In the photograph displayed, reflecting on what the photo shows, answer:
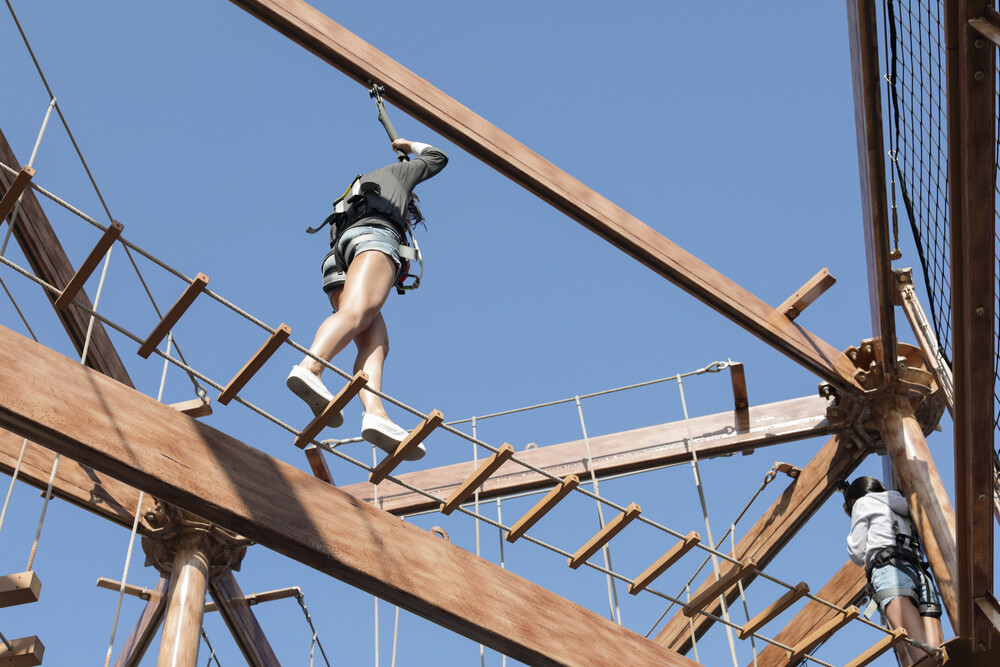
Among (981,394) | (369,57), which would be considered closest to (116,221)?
(369,57)

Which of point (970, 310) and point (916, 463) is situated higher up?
point (916, 463)

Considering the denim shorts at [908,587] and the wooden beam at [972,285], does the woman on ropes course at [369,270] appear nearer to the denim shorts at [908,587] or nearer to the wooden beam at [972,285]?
the wooden beam at [972,285]

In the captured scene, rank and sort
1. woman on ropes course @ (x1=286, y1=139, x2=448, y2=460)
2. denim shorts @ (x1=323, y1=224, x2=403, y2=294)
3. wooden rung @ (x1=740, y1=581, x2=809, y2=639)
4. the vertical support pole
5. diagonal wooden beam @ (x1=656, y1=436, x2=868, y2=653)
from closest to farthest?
woman on ropes course @ (x1=286, y1=139, x2=448, y2=460) < denim shorts @ (x1=323, y1=224, x2=403, y2=294) < wooden rung @ (x1=740, y1=581, x2=809, y2=639) < the vertical support pole < diagonal wooden beam @ (x1=656, y1=436, x2=868, y2=653)

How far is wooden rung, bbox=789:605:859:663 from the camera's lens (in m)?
4.20

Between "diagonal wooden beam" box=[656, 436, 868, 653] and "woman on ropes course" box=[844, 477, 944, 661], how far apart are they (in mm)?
267

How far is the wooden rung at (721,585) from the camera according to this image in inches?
152

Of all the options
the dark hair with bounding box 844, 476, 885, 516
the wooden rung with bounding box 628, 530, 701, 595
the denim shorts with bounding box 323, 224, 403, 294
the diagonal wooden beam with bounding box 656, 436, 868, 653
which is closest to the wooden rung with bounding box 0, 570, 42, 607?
the denim shorts with bounding box 323, 224, 403, 294

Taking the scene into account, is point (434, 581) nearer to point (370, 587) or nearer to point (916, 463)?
point (370, 587)

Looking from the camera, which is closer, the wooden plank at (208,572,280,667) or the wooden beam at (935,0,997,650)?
the wooden beam at (935,0,997,650)

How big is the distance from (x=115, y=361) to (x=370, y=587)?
6.52 ft

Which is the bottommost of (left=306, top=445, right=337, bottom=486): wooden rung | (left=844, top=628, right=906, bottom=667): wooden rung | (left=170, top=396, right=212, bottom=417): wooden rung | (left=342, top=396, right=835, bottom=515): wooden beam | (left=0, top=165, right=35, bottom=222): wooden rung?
(left=844, top=628, right=906, bottom=667): wooden rung

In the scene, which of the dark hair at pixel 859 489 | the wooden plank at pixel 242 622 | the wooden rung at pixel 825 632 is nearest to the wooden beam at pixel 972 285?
the wooden rung at pixel 825 632

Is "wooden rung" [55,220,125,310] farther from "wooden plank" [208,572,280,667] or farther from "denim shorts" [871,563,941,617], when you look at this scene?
"denim shorts" [871,563,941,617]

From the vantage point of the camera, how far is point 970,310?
3053 millimetres
